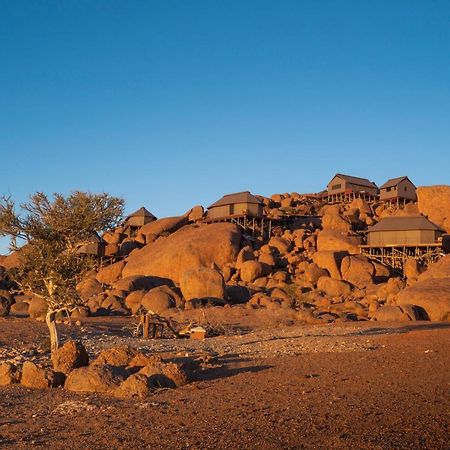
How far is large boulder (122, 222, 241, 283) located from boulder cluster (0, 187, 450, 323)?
98 mm

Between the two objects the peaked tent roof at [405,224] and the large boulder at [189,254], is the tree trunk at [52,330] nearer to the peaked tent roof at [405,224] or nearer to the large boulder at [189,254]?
the large boulder at [189,254]

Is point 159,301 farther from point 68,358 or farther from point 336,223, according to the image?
point 336,223

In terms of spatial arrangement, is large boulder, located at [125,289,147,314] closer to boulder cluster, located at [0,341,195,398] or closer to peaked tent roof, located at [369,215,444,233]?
boulder cluster, located at [0,341,195,398]

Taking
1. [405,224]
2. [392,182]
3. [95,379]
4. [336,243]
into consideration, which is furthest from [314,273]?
[95,379]

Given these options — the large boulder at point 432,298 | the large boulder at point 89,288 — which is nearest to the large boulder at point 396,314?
the large boulder at point 432,298

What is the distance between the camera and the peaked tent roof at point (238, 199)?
57.3 metres

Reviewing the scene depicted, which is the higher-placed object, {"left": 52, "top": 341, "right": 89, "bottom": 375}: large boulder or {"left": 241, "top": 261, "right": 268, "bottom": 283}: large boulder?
{"left": 241, "top": 261, "right": 268, "bottom": 283}: large boulder

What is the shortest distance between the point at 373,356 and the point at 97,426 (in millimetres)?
9828

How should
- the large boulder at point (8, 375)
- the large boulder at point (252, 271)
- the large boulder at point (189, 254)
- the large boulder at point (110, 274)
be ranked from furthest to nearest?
the large boulder at point (110, 274) → the large boulder at point (189, 254) → the large boulder at point (252, 271) → the large boulder at point (8, 375)

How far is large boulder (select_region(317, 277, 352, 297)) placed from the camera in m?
40.3

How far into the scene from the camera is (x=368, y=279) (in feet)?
140

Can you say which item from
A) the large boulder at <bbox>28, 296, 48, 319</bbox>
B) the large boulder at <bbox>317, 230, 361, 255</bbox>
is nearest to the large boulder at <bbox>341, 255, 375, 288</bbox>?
the large boulder at <bbox>317, 230, 361, 255</bbox>

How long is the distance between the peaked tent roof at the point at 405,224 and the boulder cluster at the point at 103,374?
38.5 metres

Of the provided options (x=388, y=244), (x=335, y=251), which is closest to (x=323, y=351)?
(x=335, y=251)
